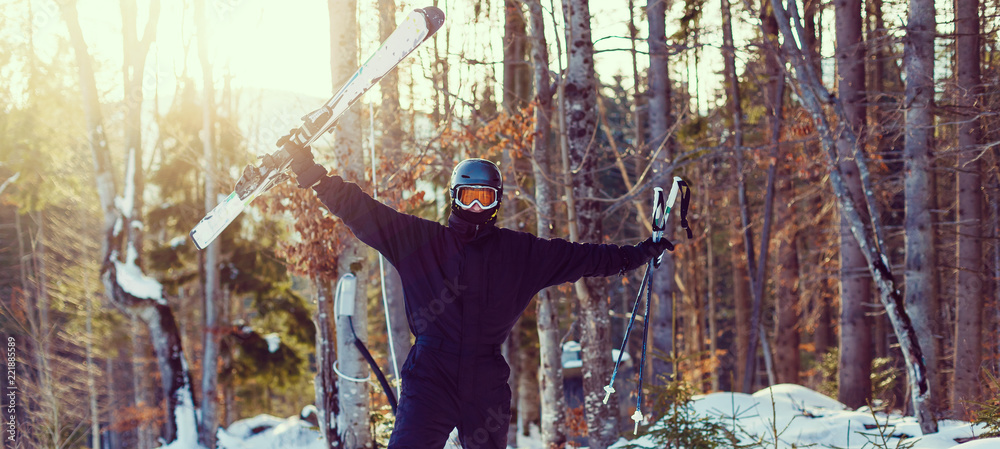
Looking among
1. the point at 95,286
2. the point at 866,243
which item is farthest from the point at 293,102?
the point at 95,286

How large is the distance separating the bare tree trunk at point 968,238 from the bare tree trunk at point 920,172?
106 cm

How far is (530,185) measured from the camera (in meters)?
12.5

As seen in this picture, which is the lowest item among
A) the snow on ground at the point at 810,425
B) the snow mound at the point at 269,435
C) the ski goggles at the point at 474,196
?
the snow mound at the point at 269,435

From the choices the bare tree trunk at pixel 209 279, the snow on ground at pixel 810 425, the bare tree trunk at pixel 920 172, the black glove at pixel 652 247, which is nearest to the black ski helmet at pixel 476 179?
the black glove at pixel 652 247

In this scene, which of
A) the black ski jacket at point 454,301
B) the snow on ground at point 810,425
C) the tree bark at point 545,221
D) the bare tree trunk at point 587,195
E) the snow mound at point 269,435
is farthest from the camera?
the snow mound at point 269,435

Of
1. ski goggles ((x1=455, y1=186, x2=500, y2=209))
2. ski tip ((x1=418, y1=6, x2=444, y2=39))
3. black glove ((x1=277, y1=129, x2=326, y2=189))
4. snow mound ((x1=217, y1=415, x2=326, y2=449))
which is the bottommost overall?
snow mound ((x1=217, y1=415, x2=326, y2=449))

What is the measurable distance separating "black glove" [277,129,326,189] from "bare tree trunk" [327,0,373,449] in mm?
2625

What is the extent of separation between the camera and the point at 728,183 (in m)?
15.0

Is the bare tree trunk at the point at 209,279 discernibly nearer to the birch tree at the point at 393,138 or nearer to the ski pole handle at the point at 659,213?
the birch tree at the point at 393,138

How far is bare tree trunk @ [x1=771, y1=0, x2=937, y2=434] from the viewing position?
6.18m

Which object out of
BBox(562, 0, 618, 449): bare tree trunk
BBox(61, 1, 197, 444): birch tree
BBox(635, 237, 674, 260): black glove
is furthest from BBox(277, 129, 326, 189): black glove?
BBox(61, 1, 197, 444): birch tree

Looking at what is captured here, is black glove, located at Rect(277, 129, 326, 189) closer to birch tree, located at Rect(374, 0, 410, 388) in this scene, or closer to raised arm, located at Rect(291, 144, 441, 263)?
raised arm, located at Rect(291, 144, 441, 263)

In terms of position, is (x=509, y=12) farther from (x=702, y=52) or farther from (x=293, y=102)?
(x=702, y=52)

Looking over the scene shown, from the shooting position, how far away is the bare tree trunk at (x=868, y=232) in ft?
20.3
